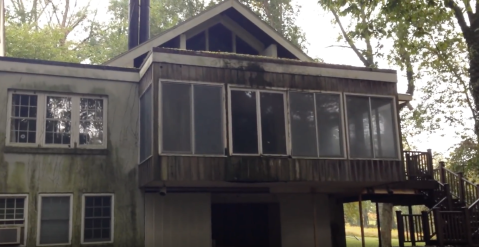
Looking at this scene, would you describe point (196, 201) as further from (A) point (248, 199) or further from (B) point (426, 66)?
(B) point (426, 66)

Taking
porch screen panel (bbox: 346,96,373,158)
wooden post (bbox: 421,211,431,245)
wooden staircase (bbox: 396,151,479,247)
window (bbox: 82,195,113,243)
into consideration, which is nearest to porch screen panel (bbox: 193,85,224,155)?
window (bbox: 82,195,113,243)

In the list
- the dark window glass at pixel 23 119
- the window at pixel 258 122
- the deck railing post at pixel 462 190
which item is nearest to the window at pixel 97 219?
the dark window glass at pixel 23 119

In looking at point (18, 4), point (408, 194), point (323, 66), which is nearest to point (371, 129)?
point (323, 66)

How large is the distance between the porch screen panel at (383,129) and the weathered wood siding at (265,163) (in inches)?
11.1

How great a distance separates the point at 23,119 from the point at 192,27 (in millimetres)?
5949

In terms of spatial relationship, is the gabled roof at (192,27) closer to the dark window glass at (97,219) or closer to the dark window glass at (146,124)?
the dark window glass at (146,124)

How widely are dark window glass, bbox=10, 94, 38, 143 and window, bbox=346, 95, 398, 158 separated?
8971 millimetres

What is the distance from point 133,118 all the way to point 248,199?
4642mm

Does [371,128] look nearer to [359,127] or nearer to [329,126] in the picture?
[359,127]

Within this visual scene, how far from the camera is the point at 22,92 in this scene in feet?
44.3

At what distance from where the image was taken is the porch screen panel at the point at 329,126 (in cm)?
1412

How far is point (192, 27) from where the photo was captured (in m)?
16.1

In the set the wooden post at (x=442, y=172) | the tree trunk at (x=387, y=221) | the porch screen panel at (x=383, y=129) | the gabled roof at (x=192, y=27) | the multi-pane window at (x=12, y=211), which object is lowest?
the tree trunk at (x=387, y=221)

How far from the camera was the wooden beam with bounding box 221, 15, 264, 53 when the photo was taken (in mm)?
17500
